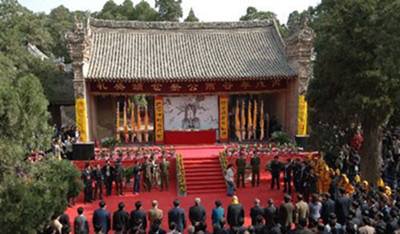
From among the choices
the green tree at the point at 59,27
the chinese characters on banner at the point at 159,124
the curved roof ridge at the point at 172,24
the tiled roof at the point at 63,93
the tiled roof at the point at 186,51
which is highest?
the green tree at the point at 59,27

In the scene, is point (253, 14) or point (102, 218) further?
point (253, 14)

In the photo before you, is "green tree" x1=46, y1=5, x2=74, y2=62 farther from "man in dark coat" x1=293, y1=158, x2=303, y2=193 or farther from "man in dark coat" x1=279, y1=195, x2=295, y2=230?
"man in dark coat" x1=279, y1=195, x2=295, y2=230

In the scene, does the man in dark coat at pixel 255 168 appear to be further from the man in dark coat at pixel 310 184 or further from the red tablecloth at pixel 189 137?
the red tablecloth at pixel 189 137

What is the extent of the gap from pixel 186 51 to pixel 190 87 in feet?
7.58

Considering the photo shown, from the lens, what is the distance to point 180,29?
2414 centimetres

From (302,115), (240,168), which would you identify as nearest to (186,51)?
(302,115)

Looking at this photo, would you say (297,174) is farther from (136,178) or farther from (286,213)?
(136,178)

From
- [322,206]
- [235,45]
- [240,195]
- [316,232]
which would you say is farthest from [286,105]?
[316,232]

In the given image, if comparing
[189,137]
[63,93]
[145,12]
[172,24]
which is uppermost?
[145,12]

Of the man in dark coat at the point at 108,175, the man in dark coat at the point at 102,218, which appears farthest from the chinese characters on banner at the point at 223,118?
the man in dark coat at the point at 102,218

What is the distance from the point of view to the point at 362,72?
471 inches

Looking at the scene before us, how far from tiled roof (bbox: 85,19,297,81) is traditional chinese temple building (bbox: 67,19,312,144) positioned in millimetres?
48

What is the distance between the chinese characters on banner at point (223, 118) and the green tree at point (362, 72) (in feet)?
26.8

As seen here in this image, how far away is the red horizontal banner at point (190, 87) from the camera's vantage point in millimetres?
21141
